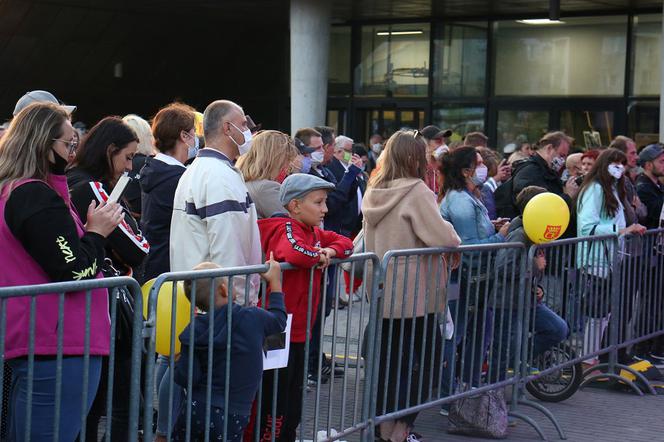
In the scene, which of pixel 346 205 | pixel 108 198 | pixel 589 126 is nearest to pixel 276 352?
pixel 108 198

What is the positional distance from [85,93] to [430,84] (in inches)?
422

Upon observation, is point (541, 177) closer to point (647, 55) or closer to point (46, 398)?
point (46, 398)

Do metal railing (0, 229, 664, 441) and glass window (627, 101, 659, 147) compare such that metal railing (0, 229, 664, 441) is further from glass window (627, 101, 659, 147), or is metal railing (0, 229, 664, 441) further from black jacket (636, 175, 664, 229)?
glass window (627, 101, 659, 147)

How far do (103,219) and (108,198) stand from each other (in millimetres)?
407

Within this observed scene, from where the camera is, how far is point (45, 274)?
13.0 feet

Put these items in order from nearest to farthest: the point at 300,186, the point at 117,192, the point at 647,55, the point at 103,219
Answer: the point at 103,219, the point at 117,192, the point at 300,186, the point at 647,55

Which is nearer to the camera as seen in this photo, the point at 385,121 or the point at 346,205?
the point at 346,205

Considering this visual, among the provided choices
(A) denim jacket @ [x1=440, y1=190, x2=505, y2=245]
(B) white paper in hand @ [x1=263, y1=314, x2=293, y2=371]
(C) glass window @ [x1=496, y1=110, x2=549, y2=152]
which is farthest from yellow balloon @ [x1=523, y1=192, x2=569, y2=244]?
(C) glass window @ [x1=496, y1=110, x2=549, y2=152]

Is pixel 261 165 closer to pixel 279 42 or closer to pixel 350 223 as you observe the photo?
pixel 350 223

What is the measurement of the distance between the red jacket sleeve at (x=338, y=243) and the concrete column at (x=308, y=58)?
16.9 m

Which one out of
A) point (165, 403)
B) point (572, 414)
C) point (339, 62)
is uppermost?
point (339, 62)

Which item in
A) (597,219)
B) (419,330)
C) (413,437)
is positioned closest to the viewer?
(419,330)

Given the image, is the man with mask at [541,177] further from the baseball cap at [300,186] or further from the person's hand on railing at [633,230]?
the baseball cap at [300,186]

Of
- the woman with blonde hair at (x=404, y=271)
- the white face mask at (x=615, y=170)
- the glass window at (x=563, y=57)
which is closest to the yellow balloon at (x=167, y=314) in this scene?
the woman with blonde hair at (x=404, y=271)
